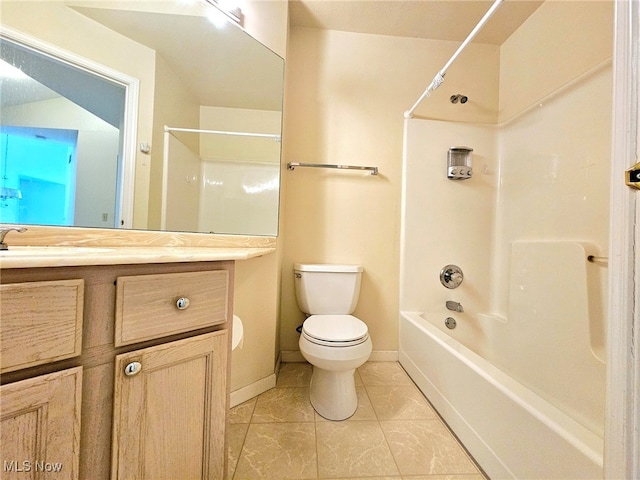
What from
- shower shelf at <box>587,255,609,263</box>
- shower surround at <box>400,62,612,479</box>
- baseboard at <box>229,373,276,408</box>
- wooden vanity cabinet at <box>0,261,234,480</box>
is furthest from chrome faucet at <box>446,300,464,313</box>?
wooden vanity cabinet at <box>0,261,234,480</box>

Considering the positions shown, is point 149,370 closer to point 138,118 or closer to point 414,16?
point 138,118

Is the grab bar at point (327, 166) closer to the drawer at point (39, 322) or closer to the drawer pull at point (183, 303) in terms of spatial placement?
the drawer pull at point (183, 303)

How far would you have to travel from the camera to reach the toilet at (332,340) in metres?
1.05

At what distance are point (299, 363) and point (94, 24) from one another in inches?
77.0

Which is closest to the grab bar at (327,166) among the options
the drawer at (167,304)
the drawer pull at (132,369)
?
the drawer at (167,304)

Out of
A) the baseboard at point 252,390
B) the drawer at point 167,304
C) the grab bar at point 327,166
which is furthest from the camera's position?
the grab bar at point 327,166

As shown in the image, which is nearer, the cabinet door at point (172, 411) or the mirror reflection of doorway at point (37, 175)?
the cabinet door at point (172, 411)

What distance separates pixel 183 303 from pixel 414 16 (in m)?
2.08

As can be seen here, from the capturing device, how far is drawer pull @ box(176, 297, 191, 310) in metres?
0.55

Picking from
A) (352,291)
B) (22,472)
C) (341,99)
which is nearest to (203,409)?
(22,472)

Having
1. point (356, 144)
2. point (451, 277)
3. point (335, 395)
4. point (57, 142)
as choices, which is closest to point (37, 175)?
point (57, 142)

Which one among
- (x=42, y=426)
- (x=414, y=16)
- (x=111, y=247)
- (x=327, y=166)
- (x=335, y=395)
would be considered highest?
(x=414, y=16)

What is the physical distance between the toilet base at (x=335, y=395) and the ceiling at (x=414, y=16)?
2107 mm

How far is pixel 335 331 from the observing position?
1139 millimetres
